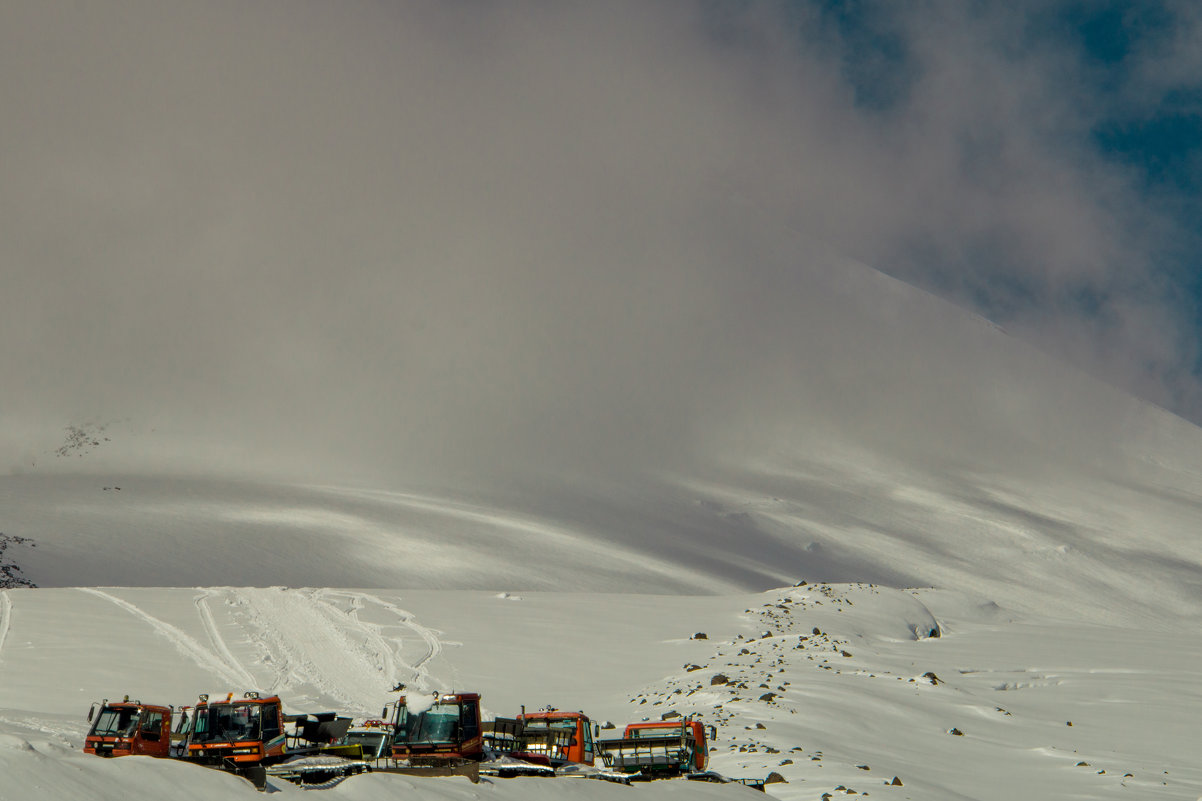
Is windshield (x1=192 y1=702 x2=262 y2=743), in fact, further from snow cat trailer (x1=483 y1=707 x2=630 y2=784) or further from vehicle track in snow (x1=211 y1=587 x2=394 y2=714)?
vehicle track in snow (x1=211 y1=587 x2=394 y2=714)

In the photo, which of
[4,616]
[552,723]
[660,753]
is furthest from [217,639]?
[660,753]

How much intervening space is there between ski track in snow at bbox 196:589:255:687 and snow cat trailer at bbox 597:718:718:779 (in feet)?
42.6

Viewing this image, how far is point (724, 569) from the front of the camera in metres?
65.6

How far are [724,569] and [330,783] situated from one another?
53749 mm

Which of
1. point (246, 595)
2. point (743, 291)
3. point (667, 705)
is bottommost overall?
point (667, 705)

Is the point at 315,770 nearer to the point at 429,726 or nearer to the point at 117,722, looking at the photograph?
the point at 429,726

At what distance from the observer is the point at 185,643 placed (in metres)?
31.0

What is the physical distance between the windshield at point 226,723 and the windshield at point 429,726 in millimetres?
2100

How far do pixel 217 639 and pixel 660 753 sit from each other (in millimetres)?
18628

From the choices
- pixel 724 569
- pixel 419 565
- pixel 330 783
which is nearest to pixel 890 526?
pixel 724 569

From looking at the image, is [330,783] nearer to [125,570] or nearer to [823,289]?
[125,570]

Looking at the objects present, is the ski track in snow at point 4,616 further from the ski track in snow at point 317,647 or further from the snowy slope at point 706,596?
the ski track in snow at point 317,647

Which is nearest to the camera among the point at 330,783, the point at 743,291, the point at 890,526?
the point at 330,783

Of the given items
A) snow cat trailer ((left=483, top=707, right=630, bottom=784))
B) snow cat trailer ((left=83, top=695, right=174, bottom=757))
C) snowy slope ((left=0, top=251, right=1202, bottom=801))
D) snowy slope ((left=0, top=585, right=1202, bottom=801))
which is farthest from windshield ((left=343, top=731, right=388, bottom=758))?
snowy slope ((left=0, top=251, right=1202, bottom=801))
